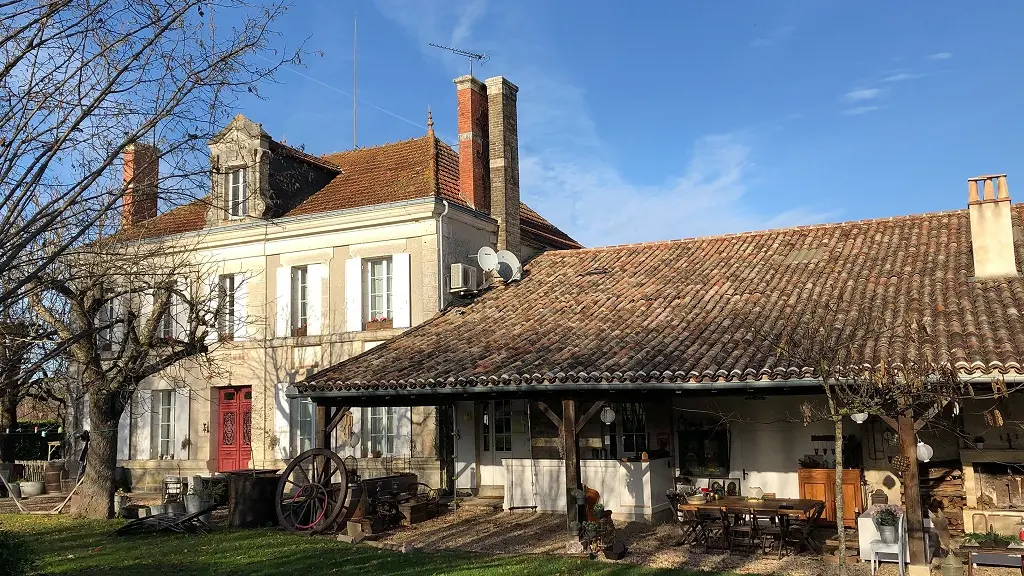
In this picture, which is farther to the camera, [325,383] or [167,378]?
[167,378]

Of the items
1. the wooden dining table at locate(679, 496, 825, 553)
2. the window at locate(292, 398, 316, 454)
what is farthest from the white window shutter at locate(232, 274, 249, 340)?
the wooden dining table at locate(679, 496, 825, 553)

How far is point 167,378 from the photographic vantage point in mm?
17359

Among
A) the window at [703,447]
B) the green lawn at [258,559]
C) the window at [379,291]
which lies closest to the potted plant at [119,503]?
the green lawn at [258,559]

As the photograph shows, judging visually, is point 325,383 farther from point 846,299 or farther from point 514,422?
point 846,299

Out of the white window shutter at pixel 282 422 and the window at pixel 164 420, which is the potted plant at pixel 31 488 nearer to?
the window at pixel 164 420

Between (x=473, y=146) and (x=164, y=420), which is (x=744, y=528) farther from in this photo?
(x=164, y=420)

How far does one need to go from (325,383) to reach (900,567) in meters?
7.68

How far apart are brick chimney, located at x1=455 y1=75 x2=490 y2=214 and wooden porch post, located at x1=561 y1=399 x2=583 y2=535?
7.11 meters

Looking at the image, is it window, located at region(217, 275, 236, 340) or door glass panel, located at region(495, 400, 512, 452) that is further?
window, located at region(217, 275, 236, 340)

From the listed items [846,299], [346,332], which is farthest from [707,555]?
[346,332]

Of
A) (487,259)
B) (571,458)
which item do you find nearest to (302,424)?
(487,259)

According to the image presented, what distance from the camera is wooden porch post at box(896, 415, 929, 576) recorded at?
8.60m

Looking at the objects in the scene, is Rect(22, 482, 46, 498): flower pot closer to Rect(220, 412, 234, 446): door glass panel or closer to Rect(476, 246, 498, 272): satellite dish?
Rect(220, 412, 234, 446): door glass panel

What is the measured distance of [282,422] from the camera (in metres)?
16.3
